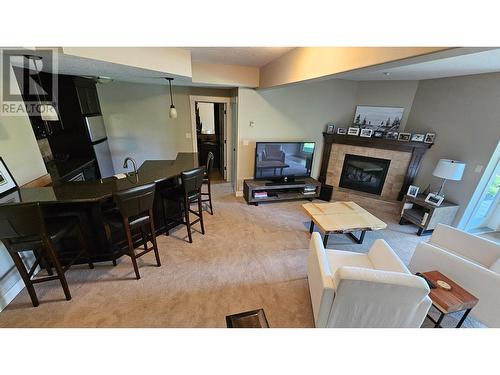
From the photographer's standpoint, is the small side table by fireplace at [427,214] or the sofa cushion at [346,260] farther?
the small side table by fireplace at [427,214]

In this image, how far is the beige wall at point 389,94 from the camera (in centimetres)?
350

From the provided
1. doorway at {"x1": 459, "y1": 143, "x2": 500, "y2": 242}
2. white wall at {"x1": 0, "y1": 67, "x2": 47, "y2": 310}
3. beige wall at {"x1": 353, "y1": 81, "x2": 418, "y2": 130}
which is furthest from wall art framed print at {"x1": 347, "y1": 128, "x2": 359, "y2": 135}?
white wall at {"x1": 0, "y1": 67, "x2": 47, "y2": 310}

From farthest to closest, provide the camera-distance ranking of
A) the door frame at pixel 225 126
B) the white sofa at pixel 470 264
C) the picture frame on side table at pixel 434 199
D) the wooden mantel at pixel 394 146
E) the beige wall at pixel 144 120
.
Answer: the door frame at pixel 225 126, the beige wall at pixel 144 120, the wooden mantel at pixel 394 146, the picture frame on side table at pixel 434 199, the white sofa at pixel 470 264

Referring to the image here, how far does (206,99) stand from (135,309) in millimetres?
3966

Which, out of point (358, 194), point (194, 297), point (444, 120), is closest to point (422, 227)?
point (358, 194)

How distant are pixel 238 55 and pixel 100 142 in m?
3.05

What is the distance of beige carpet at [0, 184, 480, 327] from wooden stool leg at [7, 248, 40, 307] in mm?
89

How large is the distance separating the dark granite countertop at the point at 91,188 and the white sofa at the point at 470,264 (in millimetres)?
2916

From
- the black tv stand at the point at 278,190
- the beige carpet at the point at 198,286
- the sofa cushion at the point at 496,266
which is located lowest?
the beige carpet at the point at 198,286

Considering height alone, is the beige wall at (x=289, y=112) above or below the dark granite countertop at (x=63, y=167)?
above

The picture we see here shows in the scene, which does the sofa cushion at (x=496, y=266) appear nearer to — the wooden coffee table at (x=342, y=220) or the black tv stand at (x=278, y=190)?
the wooden coffee table at (x=342, y=220)

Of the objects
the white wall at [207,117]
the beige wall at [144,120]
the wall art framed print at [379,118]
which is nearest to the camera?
the wall art framed print at [379,118]

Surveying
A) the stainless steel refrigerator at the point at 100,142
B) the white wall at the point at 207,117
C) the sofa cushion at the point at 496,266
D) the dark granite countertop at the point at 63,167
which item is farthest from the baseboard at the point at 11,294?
the white wall at the point at 207,117
